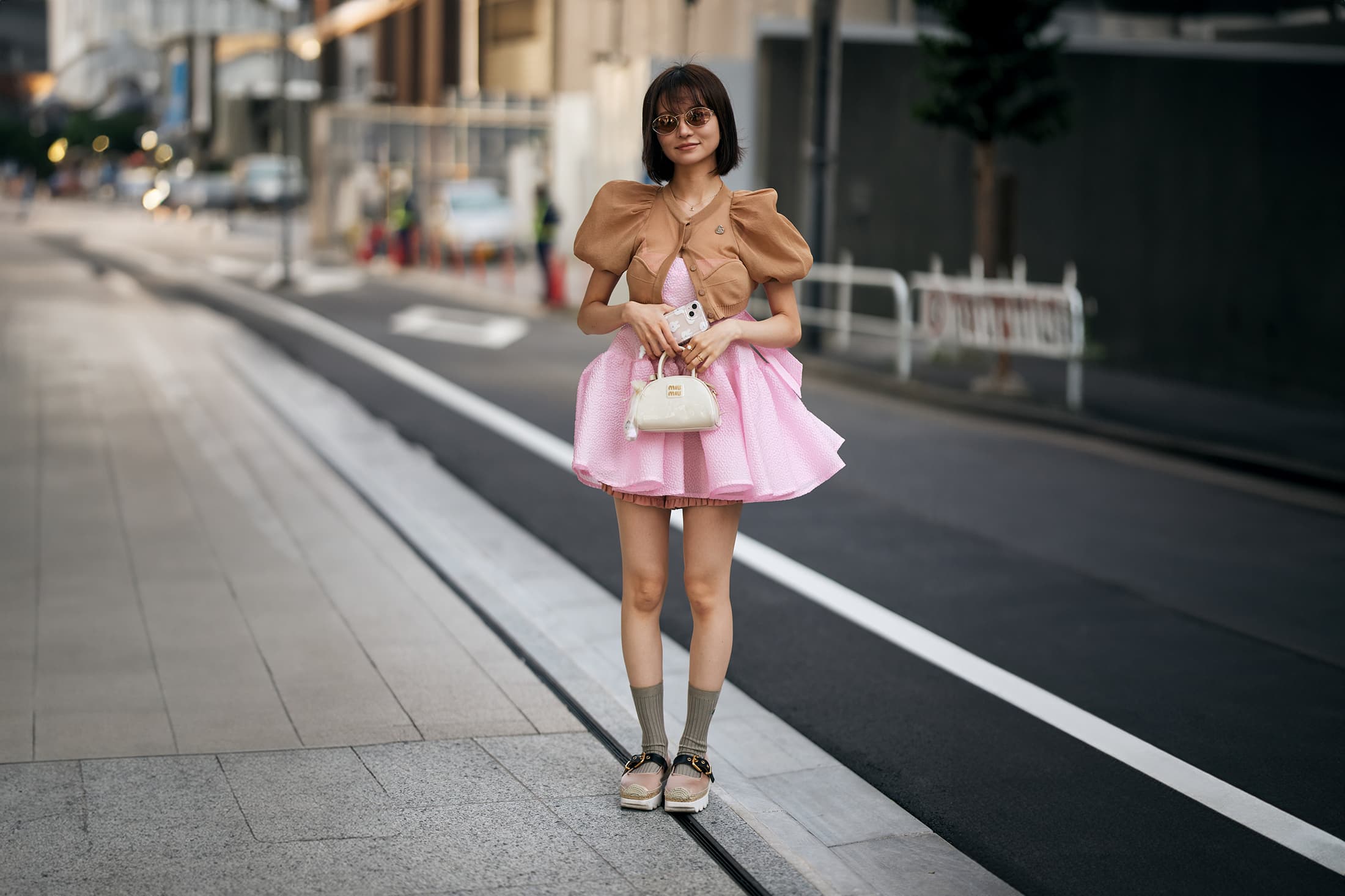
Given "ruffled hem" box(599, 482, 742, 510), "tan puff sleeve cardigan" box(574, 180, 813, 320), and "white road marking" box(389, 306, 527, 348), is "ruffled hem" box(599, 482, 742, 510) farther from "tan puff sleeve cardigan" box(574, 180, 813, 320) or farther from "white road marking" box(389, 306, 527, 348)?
"white road marking" box(389, 306, 527, 348)

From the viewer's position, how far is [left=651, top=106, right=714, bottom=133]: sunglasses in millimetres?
4289

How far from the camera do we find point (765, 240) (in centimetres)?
437

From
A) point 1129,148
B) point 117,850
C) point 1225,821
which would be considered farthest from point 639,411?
point 1129,148

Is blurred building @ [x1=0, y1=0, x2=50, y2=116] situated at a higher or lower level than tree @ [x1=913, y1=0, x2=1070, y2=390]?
higher

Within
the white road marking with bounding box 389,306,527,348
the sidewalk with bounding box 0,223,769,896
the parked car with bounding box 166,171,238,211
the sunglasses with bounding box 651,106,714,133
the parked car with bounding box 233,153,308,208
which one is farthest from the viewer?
the parked car with bounding box 233,153,308,208

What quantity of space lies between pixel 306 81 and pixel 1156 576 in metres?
97.4

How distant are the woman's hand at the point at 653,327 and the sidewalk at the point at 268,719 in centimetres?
127

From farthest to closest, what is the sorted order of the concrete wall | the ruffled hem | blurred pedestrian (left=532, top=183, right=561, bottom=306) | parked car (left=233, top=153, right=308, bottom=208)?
1. parked car (left=233, top=153, right=308, bottom=208)
2. blurred pedestrian (left=532, top=183, right=561, bottom=306)
3. the concrete wall
4. the ruffled hem

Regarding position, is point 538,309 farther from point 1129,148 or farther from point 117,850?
point 117,850

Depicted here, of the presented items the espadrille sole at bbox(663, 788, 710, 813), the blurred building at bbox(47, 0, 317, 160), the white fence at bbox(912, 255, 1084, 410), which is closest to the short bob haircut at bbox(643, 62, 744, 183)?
the espadrille sole at bbox(663, 788, 710, 813)

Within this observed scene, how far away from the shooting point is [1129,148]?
57.3ft

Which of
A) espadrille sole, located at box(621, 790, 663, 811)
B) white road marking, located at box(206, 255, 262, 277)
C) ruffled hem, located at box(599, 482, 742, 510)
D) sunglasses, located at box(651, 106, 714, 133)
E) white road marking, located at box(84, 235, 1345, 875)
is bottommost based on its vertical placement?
white road marking, located at box(84, 235, 1345, 875)

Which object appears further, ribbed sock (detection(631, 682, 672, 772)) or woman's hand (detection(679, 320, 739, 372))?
ribbed sock (detection(631, 682, 672, 772))

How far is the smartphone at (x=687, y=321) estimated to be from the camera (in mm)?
4266
